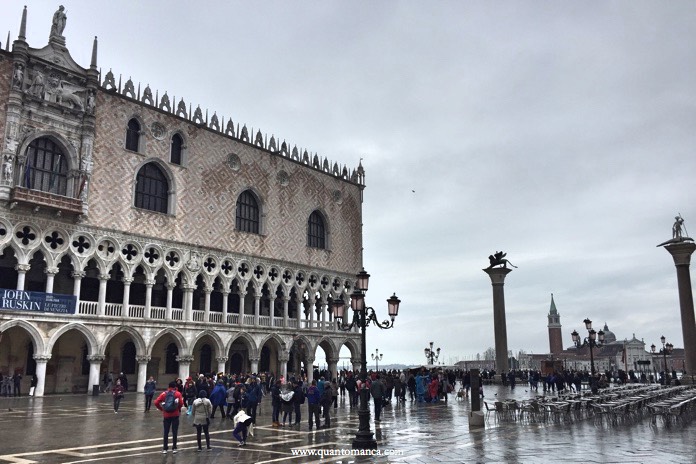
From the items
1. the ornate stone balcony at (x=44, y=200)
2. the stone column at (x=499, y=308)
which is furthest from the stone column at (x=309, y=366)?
the ornate stone balcony at (x=44, y=200)

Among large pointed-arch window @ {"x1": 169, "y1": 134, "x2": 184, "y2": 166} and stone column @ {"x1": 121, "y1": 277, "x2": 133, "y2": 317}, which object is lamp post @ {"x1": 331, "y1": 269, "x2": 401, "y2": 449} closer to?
stone column @ {"x1": 121, "y1": 277, "x2": 133, "y2": 317}

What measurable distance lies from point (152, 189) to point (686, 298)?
78.6ft

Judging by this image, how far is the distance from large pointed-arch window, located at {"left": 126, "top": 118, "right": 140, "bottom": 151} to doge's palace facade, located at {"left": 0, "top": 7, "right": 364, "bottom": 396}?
0.35ft

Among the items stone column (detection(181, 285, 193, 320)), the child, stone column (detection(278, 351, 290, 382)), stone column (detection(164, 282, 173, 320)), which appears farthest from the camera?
stone column (detection(278, 351, 290, 382))

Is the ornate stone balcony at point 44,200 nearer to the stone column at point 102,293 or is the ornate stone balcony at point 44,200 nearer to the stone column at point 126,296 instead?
the stone column at point 102,293

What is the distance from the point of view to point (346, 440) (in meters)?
11.1

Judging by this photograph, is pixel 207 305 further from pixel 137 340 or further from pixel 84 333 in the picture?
pixel 84 333

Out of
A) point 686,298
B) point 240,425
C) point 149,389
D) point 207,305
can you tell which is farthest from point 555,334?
point 240,425

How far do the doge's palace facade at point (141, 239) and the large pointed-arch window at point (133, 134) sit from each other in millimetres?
107

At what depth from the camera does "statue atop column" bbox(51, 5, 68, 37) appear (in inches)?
986

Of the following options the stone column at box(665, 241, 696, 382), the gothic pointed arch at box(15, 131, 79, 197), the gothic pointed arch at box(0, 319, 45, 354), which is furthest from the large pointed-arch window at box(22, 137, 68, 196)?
the stone column at box(665, 241, 696, 382)

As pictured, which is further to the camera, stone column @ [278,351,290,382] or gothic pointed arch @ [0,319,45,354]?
stone column @ [278,351,290,382]

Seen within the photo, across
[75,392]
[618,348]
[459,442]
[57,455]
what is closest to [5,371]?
[75,392]

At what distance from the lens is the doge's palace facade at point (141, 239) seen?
2295 cm
